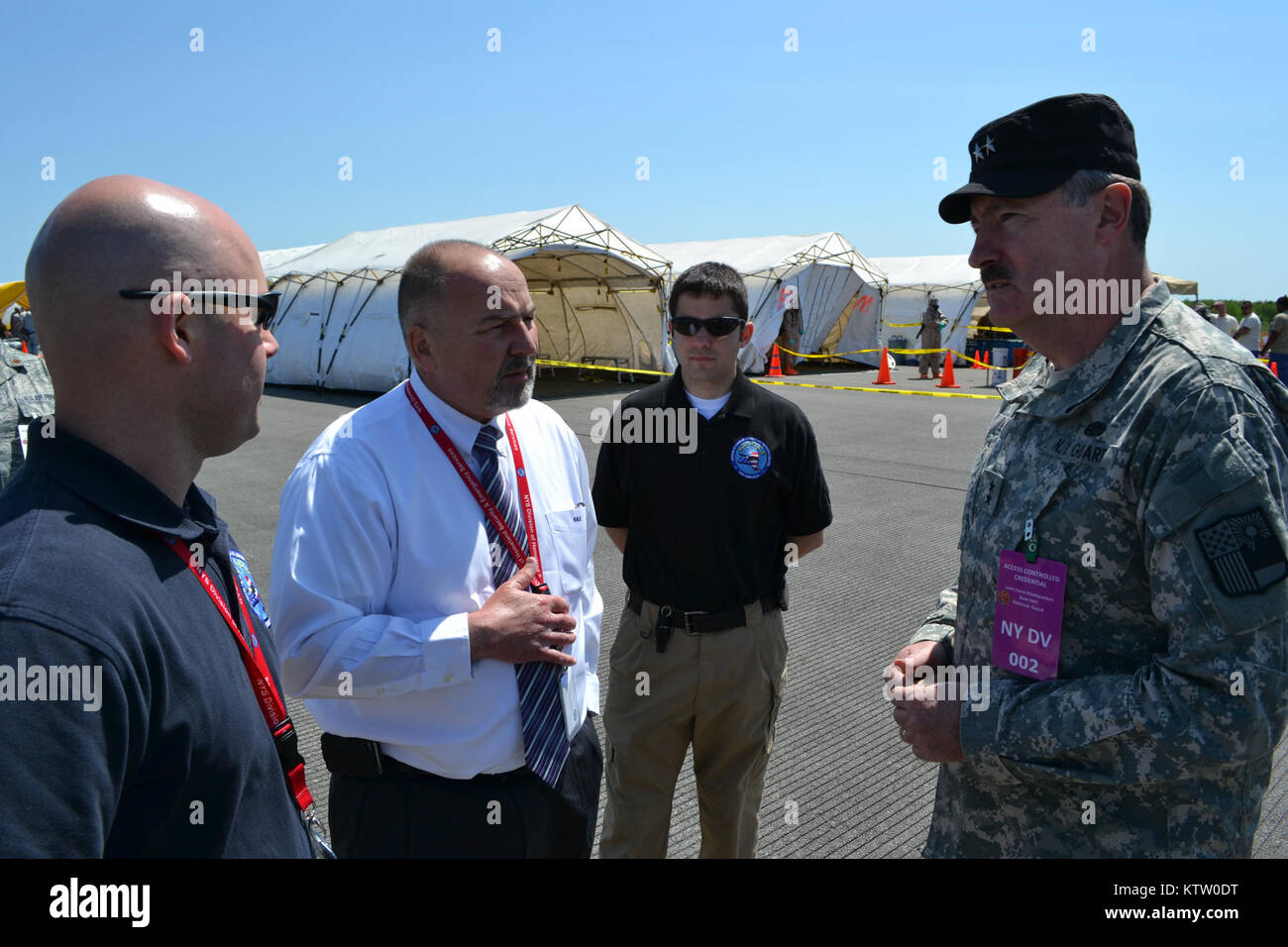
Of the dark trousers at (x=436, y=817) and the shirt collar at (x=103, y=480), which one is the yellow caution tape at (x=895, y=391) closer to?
the dark trousers at (x=436, y=817)

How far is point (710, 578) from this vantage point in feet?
10.0

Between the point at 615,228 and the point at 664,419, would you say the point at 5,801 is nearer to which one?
the point at 664,419

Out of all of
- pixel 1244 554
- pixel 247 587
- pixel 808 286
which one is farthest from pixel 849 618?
pixel 808 286

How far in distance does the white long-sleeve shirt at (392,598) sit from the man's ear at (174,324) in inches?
31.8

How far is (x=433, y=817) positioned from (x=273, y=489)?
8.49 m

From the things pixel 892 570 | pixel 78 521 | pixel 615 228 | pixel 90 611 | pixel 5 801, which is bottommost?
pixel 892 570

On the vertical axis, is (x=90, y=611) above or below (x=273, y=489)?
above

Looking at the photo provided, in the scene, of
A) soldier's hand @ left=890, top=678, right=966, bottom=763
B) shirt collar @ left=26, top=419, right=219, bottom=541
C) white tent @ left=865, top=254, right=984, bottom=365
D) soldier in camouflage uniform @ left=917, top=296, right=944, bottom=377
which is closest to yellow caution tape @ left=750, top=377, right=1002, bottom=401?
soldier in camouflage uniform @ left=917, top=296, right=944, bottom=377

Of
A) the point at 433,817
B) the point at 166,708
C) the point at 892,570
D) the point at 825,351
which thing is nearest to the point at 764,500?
the point at 433,817

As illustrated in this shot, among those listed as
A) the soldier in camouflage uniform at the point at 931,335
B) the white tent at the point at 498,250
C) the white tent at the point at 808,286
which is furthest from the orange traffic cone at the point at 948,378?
the white tent at the point at 498,250

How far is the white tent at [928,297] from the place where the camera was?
29.0 meters

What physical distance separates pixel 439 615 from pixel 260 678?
28.9 inches

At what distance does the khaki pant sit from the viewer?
9.96ft
